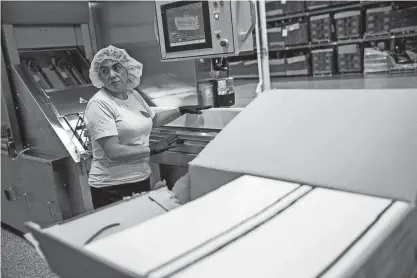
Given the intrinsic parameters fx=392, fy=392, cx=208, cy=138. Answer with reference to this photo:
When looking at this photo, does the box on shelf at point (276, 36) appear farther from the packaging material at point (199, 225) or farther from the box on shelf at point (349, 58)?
the packaging material at point (199, 225)

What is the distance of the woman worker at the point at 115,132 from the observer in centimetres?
181

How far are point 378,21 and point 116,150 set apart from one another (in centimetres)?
574

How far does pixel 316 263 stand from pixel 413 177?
33 centimetres

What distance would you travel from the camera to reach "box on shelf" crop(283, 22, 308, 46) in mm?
7168

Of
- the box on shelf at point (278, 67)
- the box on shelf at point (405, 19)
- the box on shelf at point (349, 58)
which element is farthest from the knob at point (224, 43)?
the box on shelf at point (278, 67)

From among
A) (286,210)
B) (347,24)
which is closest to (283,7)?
(347,24)

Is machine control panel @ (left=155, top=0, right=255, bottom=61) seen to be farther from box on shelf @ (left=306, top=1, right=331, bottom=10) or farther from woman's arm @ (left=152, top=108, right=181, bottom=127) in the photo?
box on shelf @ (left=306, top=1, right=331, bottom=10)

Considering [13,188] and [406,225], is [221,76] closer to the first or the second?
[13,188]

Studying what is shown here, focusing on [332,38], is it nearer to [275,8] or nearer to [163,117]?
[275,8]

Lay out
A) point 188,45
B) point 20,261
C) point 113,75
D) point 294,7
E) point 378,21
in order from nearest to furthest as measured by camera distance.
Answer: point 113,75
point 188,45
point 20,261
point 378,21
point 294,7

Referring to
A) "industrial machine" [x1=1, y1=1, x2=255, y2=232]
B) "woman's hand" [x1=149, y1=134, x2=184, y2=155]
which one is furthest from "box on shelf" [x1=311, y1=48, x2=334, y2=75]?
"woman's hand" [x1=149, y1=134, x2=184, y2=155]

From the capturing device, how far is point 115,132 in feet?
5.93

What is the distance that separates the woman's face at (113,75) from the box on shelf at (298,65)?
585 centimetres

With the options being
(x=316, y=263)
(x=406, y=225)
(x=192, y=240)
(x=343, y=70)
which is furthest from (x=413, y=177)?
(x=343, y=70)
